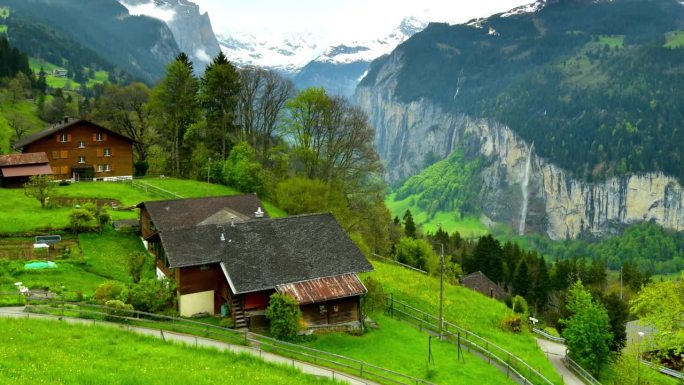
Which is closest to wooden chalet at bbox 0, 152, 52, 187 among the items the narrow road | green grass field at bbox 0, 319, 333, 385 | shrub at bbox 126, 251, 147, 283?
shrub at bbox 126, 251, 147, 283

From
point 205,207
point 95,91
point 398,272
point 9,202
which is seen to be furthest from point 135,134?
point 95,91

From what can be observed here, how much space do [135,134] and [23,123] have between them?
3505 centimetres

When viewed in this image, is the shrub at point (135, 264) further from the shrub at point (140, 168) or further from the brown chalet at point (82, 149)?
the shrub at point (140, 168)

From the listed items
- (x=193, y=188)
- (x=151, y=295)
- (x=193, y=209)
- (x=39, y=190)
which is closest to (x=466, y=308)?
(x=193, y=209)

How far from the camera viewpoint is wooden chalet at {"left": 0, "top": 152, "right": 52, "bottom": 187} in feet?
206

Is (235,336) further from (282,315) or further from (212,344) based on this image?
(282,315)

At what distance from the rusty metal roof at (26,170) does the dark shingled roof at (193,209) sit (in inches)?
937

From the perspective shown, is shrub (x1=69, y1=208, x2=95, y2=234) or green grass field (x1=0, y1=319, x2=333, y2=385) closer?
green grass field (x1=0, y1=319, x2=333, y2=385)

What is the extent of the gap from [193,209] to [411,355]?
22920 mm

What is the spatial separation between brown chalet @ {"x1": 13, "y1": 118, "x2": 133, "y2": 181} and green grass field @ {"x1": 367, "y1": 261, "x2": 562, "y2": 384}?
38055 mm

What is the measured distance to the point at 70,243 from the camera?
4456 centimetres

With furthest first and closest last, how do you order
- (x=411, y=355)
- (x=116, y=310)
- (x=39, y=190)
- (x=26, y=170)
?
(x=26, y=170), (x=39, y=190), (x=411, y=355), (x=116, y=310)

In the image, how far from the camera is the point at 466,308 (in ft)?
167

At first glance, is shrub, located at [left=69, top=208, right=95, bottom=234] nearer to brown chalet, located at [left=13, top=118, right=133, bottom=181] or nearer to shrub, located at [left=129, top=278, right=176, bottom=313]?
shrub, located at [left=129, top=278, right=176, bottom=313]
